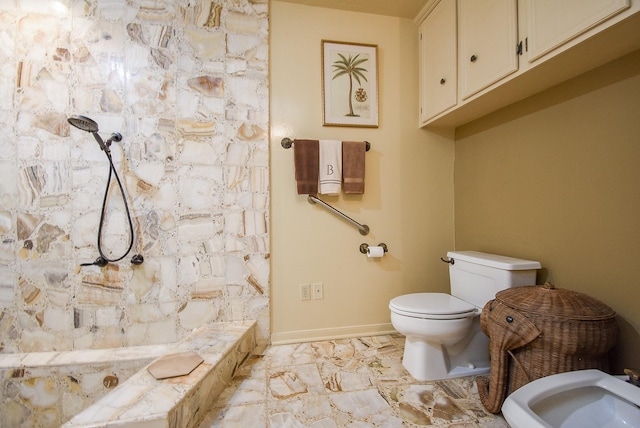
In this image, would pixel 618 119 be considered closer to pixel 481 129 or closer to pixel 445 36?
pixel 481 129

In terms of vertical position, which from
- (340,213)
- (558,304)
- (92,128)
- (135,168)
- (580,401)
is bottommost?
(580,401)

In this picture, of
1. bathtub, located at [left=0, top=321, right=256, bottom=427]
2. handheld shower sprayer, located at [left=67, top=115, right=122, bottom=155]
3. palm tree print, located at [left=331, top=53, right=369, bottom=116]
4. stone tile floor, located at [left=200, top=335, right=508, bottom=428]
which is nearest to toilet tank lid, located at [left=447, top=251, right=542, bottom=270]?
stone tile floor, located at [left=200, top=335, right=508, bottom=428]

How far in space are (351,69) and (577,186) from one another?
4.88 feet

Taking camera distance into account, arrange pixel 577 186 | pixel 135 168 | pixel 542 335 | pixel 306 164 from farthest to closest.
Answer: pixel 306 164
pixel 135 168
pixel 577 186
pixel 542 335

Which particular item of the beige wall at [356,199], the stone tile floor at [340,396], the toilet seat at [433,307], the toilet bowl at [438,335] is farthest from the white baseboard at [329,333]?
the toilet seat at [433,307]

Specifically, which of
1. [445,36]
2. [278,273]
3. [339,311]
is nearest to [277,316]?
[278,273]

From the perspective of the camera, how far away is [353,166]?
180 cm

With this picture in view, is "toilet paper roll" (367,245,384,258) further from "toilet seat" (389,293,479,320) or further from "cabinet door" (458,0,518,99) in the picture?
"cabinet door" (458,0,518,99)

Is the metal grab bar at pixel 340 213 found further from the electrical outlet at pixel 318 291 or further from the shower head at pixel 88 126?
the shower head at pixel 88 126

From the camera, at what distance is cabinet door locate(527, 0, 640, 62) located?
0.90 meters

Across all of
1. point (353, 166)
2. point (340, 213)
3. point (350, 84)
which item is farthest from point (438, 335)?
point (350, 84)

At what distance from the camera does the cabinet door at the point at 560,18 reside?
90cm

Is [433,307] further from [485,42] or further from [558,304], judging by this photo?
[485,42]

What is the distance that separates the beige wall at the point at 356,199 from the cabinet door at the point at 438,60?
10 cm
